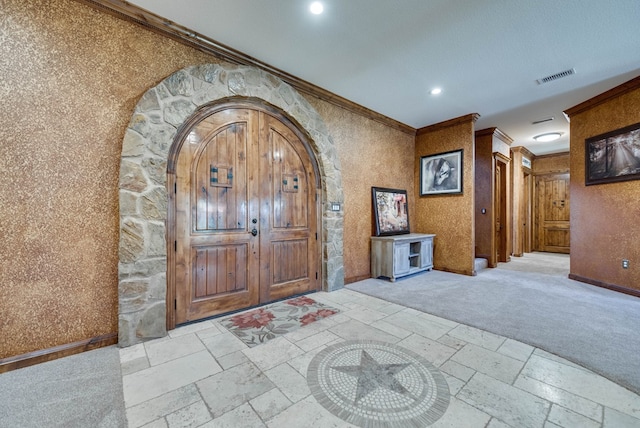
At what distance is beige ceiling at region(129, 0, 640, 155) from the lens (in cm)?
231

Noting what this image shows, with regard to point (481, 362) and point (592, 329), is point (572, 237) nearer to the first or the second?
point (592, 329)

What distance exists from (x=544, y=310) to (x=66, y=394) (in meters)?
4.50

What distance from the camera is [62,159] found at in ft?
6.97

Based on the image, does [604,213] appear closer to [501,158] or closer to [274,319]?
[501,158]

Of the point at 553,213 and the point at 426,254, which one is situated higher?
the point at 553,213

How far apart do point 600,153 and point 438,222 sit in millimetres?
2571

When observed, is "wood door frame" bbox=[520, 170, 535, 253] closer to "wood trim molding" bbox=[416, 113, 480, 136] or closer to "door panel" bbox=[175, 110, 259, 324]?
"wood trim molding" bbox=[416, 113, 480, 136]

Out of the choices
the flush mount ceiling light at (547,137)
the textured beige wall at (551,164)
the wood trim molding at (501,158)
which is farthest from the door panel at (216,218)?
the textured beige wall at (551,164)

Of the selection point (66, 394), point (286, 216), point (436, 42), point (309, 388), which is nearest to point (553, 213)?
point (436, 42)

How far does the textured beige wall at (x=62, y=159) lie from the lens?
196cm

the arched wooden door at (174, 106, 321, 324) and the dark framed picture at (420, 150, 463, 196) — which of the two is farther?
the dark framed picture at (420, 150, 463, 196)

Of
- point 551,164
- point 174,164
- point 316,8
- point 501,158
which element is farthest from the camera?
point 551,164

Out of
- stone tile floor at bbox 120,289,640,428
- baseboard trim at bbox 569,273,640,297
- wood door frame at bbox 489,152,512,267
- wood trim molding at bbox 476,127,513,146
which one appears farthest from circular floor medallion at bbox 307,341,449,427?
wood door frame at bbox 489,152,512,267

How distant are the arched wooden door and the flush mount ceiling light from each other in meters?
5.78
